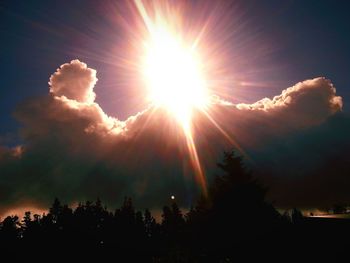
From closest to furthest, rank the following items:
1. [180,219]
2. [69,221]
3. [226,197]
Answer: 1. [226,197]
2. [69,221]
3. [180,219]

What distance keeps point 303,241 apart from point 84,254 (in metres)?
79.5

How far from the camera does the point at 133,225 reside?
103 m

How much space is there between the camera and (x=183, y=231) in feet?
281

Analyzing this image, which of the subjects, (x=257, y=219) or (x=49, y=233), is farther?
(x=49, y=233)

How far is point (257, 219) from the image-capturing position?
3123cm

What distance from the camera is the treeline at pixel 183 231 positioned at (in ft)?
85.5

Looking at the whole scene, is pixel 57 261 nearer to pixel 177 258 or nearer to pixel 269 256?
pixel 177 258

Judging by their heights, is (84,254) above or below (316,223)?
above

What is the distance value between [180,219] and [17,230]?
2288 inches

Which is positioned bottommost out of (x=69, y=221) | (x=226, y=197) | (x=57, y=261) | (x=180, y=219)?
(x=226, y=197)

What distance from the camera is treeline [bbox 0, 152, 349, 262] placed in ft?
85.5

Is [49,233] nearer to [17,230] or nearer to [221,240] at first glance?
[17,230]

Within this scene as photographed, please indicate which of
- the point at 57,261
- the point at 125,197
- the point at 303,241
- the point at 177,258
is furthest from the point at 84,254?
the point at 303,241

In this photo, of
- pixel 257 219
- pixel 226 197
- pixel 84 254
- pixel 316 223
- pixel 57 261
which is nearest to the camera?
pixel 316 223
